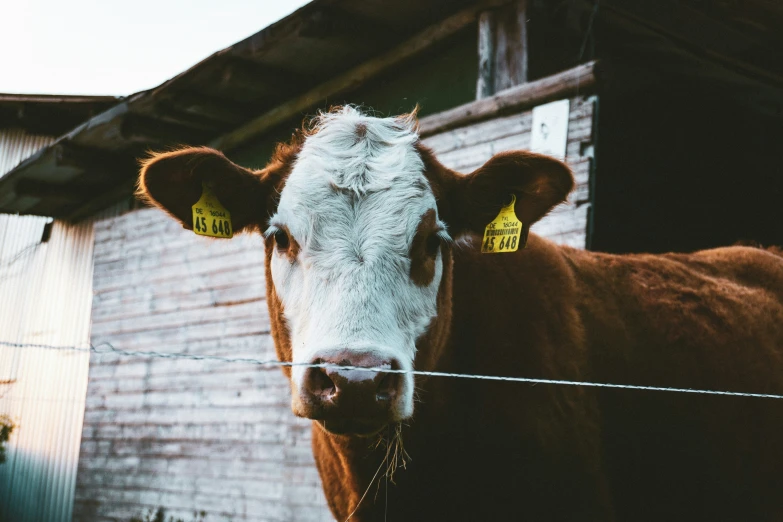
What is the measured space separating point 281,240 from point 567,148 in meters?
2.65

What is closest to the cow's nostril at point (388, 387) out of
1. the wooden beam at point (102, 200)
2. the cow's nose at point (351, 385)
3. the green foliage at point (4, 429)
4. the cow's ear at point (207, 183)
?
Result: the cow's nose at point (351, 385)

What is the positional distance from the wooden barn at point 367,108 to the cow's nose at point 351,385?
2.78m

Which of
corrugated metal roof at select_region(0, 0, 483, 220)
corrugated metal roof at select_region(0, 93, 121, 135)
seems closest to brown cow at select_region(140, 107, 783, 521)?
corrugated metal roof at select_region(0, 0, 483, 220)

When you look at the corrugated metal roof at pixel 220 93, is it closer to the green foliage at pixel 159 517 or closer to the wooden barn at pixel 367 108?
the wooden barn at pixel 367 108

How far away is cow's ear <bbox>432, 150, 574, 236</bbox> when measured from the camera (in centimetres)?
296

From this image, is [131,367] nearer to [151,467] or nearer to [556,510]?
[151,467]

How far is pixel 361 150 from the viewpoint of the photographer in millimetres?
2932

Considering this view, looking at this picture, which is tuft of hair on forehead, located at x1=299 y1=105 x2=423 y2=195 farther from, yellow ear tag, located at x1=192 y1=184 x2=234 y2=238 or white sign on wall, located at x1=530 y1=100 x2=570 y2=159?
white sign on wall, located at x1=530 y1=100 x2=570 y2=159

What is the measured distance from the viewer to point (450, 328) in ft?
9.80

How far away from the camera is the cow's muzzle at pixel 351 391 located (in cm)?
207

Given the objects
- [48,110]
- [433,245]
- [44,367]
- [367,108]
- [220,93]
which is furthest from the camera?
[48,110]

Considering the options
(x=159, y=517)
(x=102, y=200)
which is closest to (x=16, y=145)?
(x=102, y=200)

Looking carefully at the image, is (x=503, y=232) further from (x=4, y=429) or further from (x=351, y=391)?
(x=4, y=429)

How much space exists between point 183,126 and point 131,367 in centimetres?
289
